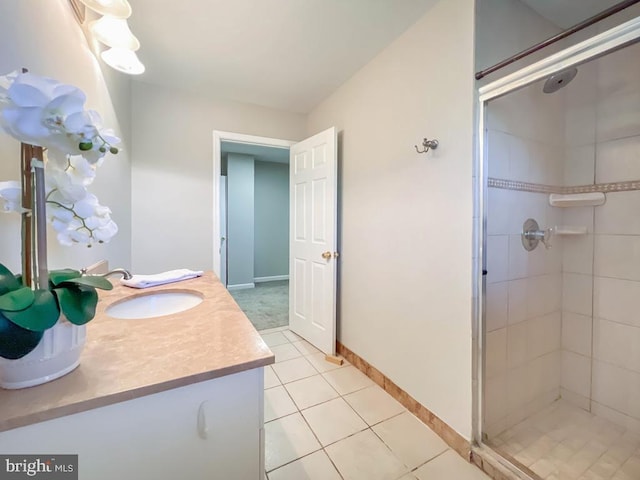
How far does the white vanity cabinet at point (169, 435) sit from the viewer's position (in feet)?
1.65

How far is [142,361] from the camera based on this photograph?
2.10ft

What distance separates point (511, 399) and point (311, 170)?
7.31ft

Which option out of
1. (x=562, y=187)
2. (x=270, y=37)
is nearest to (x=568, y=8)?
(x=562, y=187)

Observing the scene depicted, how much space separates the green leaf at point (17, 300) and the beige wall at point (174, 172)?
2092 mm

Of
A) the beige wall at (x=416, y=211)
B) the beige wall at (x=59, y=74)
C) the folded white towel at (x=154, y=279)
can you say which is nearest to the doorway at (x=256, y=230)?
the beige wall at (x=416, y=211)

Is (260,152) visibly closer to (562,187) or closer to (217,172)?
(217,172)

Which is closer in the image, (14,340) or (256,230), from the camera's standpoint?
(14,340)

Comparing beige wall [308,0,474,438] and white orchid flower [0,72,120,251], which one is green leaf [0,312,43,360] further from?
beige wall [308,0,474,438]

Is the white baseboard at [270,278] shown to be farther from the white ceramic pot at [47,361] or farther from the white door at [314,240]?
the white ceramic pot at [47,361]

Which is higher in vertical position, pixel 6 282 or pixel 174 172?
pixel 174 172

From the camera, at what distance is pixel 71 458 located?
508 millimetres

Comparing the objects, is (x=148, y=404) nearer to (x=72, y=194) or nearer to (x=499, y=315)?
(x=72, y=194)

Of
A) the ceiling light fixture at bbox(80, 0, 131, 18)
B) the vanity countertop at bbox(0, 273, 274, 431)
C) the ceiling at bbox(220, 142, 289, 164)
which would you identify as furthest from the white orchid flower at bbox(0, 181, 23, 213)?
the ceiling at bbox(220, 142, 289, 164)

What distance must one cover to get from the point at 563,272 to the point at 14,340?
8.28 ft
